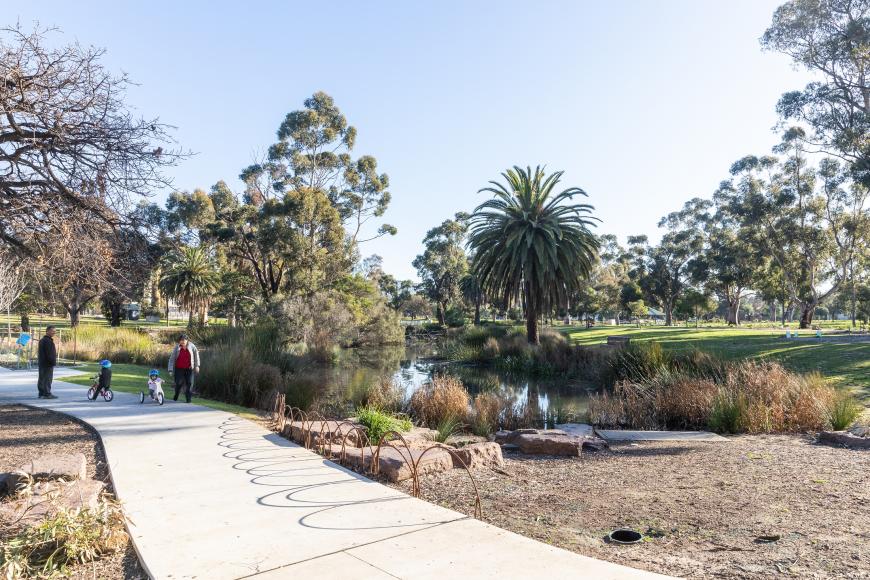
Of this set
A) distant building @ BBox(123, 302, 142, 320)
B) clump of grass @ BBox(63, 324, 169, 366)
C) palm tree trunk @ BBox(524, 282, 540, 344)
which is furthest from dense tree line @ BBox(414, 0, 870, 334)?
distant building @ BBox(123, 302, 142, 320)

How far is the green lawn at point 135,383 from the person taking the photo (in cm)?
1148

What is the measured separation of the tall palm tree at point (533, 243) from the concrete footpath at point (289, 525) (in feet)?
73.4

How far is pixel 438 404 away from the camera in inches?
471

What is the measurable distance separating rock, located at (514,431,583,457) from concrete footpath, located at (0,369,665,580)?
9.84 feet

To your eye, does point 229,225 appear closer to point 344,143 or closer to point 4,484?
point 344,143

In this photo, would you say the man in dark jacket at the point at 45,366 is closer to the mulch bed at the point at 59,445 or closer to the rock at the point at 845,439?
the mulch bed at the point at 59,445

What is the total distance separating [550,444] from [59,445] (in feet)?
21.5

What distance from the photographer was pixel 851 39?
2400 cm

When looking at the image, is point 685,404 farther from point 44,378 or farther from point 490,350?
point 490,350

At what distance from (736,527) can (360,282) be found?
38.7 metres

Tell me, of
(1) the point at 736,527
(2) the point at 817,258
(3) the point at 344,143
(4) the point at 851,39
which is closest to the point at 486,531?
(1) the point at 736,527

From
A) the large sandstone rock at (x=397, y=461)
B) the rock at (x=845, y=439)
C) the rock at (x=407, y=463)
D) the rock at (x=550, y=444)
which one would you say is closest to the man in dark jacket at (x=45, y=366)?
the large sandstone rock at (x=397, y=461)

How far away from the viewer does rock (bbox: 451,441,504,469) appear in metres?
7.10

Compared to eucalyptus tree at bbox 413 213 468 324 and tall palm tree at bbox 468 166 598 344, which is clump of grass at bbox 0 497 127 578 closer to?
tall palm tree at bbox 468 166 598 344
